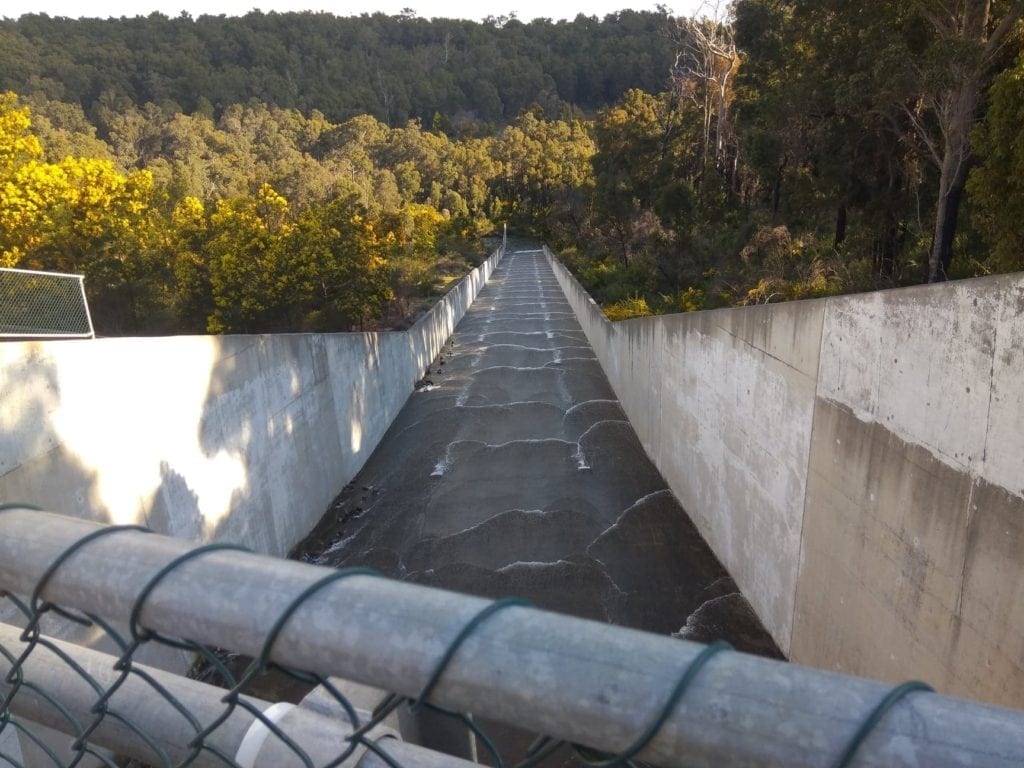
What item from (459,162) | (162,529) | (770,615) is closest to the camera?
(162,529)

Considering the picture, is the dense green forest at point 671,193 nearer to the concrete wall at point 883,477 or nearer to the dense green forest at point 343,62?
the concrete wall at point 883,477

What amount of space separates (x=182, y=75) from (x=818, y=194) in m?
83.1

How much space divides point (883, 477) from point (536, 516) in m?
4.85

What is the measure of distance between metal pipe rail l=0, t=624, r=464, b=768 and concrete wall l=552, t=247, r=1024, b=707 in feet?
9.89

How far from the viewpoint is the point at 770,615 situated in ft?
18.6

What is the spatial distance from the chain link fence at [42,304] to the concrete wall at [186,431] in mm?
1826

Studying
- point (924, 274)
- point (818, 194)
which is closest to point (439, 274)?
point (818, 194)

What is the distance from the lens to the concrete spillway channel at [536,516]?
21.4 ft

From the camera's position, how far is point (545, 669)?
78 centimetres

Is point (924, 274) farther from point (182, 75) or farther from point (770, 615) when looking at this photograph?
point (182, 75)

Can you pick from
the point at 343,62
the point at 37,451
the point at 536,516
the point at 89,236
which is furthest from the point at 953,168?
the point at 343,62

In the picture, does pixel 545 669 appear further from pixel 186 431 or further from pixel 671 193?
pixel 671 193

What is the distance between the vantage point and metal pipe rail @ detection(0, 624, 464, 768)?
37.0 inches

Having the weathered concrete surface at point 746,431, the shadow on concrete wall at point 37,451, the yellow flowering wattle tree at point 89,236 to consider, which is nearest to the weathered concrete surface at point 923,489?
the weathered concrete surface at point 746,431
